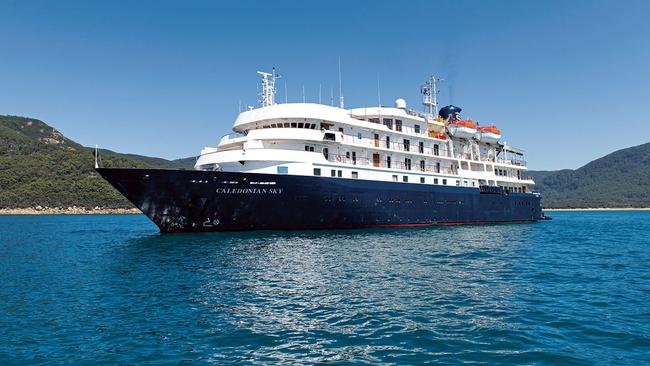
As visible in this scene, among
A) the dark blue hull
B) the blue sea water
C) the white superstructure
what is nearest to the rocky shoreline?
the white superstructure

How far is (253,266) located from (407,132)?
26.5 meters

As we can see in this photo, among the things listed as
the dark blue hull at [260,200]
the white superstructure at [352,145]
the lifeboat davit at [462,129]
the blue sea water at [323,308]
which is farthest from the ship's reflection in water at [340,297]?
the lifeboat davit at [462,129]

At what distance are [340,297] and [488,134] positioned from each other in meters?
42.6

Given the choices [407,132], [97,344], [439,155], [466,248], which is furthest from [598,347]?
[439,155]

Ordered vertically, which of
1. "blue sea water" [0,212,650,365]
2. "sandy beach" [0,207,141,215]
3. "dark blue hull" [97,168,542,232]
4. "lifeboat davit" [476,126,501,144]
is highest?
"lifeboat davit" [476,126,501,144]

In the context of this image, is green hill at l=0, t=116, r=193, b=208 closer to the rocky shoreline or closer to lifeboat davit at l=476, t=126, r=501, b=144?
the rocky shoreline

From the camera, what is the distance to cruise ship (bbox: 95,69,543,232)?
2761cm

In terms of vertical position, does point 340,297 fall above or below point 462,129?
below

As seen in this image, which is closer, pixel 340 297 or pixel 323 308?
pixel 323 308

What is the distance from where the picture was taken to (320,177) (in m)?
30.3

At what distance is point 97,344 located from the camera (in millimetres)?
8531

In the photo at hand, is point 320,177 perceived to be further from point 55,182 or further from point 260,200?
point 55,182

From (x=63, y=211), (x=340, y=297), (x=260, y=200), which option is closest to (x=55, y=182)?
(x=63, y=211)

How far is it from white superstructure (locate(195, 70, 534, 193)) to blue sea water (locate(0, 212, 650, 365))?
1034 centimetres
